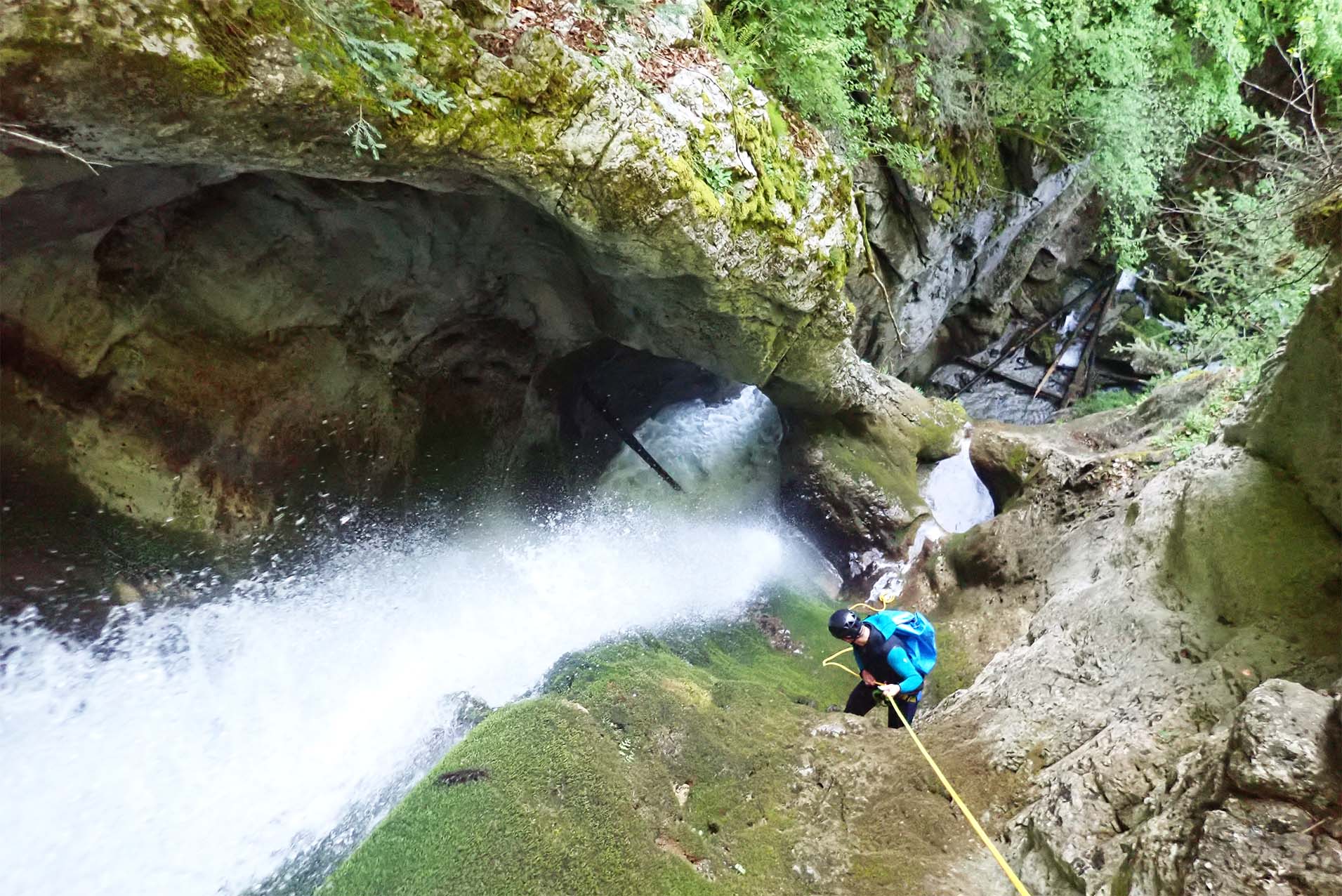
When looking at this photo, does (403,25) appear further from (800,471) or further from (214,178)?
(800,471)

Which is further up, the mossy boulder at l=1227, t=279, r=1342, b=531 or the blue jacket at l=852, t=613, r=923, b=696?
the mossy boulder at l=1227, t=279, r=1342, b=531

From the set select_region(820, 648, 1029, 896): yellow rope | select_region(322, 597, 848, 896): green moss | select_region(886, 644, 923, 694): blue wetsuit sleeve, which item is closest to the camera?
select_region(820, 648, 1029, 896): yellow rope

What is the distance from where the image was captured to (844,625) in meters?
5.29

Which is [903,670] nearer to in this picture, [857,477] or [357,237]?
[857,477]

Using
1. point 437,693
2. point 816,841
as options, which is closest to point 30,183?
point 437,693

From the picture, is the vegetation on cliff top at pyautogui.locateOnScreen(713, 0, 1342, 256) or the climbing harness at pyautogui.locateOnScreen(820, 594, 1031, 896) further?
the vegetation on cliff top at pyautogui.locateOnScreen(713, 0, 1342, 256)

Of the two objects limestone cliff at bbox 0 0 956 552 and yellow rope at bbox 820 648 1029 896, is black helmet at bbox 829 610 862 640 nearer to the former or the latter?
yellow rope at bbox 820 648 1029 896

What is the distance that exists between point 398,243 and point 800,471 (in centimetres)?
641

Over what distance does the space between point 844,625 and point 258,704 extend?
4889 millimetres

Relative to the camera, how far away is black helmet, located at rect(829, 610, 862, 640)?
17.4 ft

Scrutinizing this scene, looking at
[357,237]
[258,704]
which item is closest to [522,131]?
[357,237]

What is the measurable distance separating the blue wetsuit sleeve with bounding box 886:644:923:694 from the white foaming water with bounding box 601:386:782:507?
18.3 ft

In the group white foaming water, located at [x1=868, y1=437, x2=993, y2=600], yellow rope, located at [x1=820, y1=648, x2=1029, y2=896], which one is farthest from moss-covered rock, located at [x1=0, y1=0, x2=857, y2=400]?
white foaming water, located at [x1=868, y1=437, x2=993, y2=600]

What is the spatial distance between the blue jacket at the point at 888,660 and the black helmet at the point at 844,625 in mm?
212
